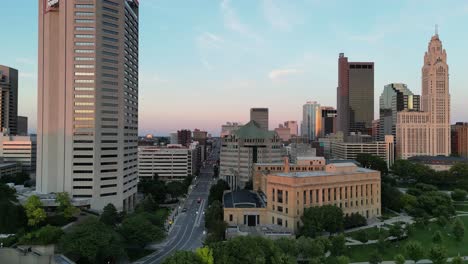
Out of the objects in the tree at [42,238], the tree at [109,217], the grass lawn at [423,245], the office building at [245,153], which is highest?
the office building at [245,153]

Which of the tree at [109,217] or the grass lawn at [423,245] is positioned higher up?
the tree at [109,217]

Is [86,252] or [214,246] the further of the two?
[86,252]

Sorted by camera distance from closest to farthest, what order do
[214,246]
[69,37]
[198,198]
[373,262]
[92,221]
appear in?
[214,246]
[373,262]
[92,221]
[69,37]
[198,198]

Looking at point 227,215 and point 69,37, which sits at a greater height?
point 69,37

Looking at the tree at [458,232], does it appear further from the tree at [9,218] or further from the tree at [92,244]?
the tree at [9,218]

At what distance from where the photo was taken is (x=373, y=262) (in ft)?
220

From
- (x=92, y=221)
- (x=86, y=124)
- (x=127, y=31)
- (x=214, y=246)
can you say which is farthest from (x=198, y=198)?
(x=214, y=246)

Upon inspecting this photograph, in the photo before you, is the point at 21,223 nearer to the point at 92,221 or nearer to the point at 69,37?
the point at 92,221

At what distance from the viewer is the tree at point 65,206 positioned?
337 feet

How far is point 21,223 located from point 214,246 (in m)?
56.4

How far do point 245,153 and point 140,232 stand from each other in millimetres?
103023

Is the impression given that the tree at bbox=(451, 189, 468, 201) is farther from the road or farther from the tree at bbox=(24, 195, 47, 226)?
the tree at bbox=(24, 195, 47, 226)

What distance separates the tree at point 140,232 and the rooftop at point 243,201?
27134 mm

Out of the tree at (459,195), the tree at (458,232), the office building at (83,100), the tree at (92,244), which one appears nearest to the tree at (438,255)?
the tree at (458,232)
